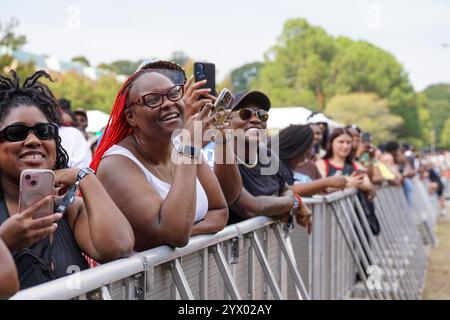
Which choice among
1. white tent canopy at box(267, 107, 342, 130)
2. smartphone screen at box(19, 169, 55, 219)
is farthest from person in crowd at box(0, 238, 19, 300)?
white tent canopy at box(267, 107, 342, 130)

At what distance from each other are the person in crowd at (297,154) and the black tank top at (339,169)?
1740mm

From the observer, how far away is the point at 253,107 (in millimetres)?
4695

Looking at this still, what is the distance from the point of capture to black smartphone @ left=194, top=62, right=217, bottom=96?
3.41 metres

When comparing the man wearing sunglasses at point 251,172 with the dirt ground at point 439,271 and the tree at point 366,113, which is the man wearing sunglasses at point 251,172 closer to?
the dirt ground at point 439,271

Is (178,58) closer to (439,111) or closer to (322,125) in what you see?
(322,125)

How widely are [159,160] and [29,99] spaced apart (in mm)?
772

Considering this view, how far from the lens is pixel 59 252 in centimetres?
275

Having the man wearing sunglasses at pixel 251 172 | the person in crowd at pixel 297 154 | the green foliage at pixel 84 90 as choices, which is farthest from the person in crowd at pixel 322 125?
the green foliage at pixel 84 90

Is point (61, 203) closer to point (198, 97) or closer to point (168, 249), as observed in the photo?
point (168, 249)

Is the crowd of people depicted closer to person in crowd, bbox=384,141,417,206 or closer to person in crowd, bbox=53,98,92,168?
person in crowd, bbox=53,98,92,168

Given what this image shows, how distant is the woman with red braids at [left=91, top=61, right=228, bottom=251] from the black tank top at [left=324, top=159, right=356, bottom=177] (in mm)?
4531

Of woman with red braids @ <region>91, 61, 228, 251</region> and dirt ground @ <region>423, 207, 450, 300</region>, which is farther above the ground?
woman with red braids @ <region>91, 61, 228, 251</region>
